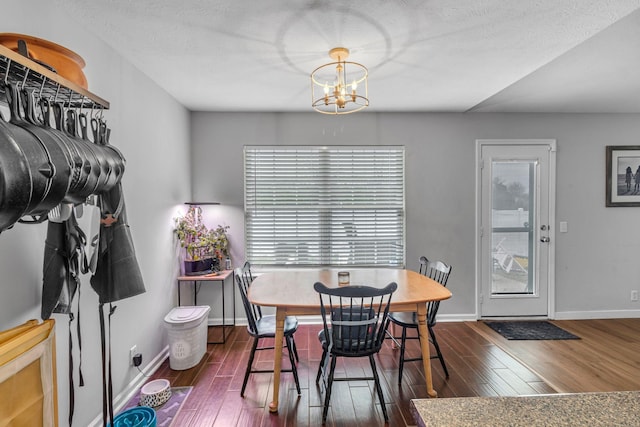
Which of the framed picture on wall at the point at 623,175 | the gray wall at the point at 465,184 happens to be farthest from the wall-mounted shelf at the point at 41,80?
the framed picture on wall at the point at 623,175

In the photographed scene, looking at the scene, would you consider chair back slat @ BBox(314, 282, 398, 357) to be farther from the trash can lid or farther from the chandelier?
the trash can lid

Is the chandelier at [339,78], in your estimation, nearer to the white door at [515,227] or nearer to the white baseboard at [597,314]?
the white door at [515,227]

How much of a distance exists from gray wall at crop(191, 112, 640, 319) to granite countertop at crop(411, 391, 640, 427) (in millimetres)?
2933

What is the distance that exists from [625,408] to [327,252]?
3.03m

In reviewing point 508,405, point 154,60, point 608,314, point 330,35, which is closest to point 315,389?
point 508,405

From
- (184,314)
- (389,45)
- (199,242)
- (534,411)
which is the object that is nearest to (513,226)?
(389,45)

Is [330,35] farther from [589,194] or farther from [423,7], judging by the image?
[589,194]

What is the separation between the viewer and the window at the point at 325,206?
3.66m

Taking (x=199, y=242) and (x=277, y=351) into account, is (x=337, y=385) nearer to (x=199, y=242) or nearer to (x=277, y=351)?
(x=277, y=351)

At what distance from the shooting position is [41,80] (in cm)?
102

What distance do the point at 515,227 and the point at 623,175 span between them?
147 cm

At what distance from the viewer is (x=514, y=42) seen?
82.6 inches

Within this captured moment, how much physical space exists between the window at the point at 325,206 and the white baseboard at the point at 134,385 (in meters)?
1.34

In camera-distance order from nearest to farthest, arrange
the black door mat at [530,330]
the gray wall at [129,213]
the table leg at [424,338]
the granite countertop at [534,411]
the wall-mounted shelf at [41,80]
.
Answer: the granite countertop at [534,411]
the wall-mounted shelf at [41,80]
the gray wall at [129,213]
the table leg at [424,338]
the black door mat at [530,330]
